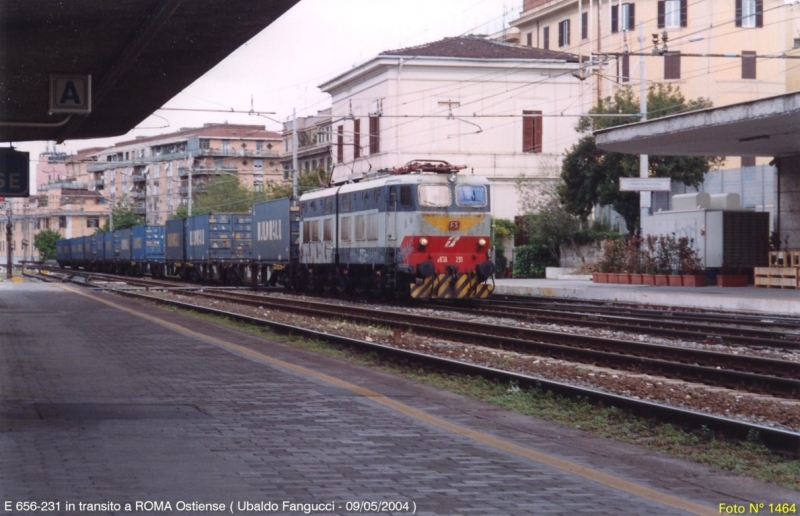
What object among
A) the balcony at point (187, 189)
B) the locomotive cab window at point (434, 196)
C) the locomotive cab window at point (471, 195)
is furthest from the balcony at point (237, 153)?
the locomotive cab window at point (434, 196)

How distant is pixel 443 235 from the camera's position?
28953mm

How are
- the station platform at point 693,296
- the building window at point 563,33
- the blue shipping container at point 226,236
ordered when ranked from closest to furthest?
the station platform at point 693,296
the blue shipping container at point 226,236
the building window at point 563,33

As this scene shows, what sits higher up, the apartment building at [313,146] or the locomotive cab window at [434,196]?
the apartment building at [313,146]

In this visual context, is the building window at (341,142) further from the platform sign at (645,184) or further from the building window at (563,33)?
the platform sign at (645,184)

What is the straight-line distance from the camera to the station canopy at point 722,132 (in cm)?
2791

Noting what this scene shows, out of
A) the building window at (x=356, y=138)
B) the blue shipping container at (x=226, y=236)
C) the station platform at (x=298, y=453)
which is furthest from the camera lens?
the building window at (x=356, y=138)

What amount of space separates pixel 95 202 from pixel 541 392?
139 m

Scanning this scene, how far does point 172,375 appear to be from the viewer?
12750mm

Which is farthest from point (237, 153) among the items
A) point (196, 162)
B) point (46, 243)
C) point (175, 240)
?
point (175, 240)

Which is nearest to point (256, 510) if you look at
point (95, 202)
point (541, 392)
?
point (541, 392)

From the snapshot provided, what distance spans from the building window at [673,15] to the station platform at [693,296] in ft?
116

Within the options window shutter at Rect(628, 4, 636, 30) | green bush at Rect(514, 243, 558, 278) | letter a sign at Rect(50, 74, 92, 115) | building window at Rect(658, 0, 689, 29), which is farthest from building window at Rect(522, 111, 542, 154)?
letter a sign at Rect(50, 74, 92, 115)

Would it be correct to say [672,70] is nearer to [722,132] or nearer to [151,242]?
[151,242]

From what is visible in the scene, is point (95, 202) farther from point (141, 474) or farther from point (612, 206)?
point (141, 474)
